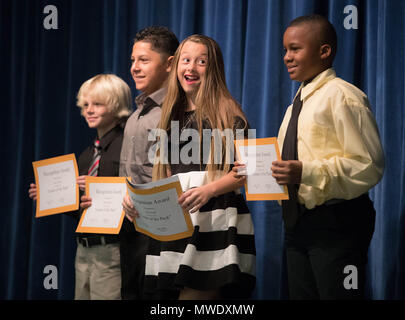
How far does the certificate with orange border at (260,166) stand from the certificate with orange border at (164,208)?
239mm

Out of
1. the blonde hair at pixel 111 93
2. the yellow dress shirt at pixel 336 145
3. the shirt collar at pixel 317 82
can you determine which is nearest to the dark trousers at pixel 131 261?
the blonde hair at pixel 111 93

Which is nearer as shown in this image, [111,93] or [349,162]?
[349,162]

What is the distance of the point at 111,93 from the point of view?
86.2 inches

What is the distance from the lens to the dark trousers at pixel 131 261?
1975mm

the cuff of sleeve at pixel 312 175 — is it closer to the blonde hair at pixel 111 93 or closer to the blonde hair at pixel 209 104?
the blonde hair at pixel 209 104

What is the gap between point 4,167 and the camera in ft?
9.61

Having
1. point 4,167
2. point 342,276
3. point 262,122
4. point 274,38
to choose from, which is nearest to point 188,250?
point 342,276

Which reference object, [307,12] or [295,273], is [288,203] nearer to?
[295,273]

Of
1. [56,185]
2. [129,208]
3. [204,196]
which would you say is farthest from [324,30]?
[56,185]

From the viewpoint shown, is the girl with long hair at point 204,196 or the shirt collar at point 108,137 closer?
the girl with long hair at point 204,196

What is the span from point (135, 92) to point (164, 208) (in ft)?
4.15

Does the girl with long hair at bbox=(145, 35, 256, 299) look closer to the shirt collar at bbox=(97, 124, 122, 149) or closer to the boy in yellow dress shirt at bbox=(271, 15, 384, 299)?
the boy in yellow dress shirt at bbox=(271, 15, 384, 299)

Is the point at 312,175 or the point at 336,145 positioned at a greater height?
the point at 336,145

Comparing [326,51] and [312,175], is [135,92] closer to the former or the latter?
[326,51]
